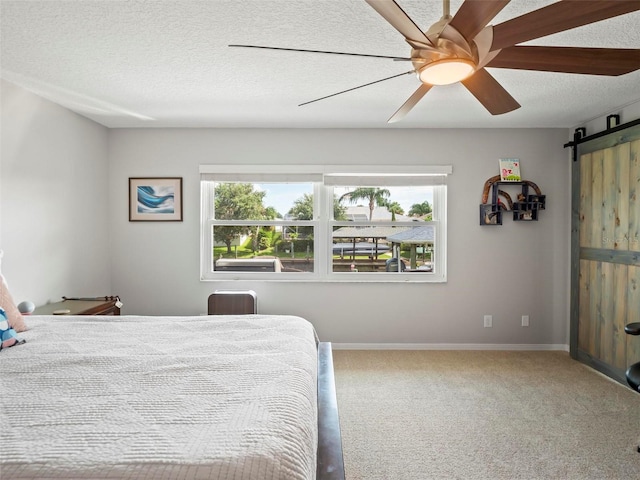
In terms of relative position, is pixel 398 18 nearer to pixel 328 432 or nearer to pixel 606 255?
pixel 328 432

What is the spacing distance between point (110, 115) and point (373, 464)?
12.4 ft

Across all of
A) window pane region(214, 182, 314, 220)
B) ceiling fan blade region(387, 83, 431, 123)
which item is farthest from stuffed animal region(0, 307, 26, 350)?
window pane region(214, 182, 314, 220)

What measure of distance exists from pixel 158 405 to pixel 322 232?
3.43 metres

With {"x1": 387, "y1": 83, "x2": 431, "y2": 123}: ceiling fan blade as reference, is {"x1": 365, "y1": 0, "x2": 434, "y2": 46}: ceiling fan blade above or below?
above

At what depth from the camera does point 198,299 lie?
4.68 m

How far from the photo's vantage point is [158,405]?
1.42 meters

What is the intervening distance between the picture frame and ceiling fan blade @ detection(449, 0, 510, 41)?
372cm

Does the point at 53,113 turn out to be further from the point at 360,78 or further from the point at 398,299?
the point at 398,299

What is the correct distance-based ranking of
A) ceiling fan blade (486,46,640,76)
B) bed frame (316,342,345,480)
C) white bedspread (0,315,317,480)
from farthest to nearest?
ceiling fan blade (486,46,640,76), bed frame (316,342,345,480), white bedspread (0,315,317,480)

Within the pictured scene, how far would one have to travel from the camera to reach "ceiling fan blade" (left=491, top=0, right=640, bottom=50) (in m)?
1.34

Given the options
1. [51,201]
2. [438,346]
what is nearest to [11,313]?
[51,201]

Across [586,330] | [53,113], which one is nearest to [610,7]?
[586,330]

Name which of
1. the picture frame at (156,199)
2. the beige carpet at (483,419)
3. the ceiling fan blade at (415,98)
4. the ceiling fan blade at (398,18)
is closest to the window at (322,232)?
the picture frame at (156,199)

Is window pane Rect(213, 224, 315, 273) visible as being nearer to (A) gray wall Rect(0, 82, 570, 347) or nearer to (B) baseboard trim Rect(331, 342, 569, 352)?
(A) gray wall Rect(0, 82, 570, 347)
